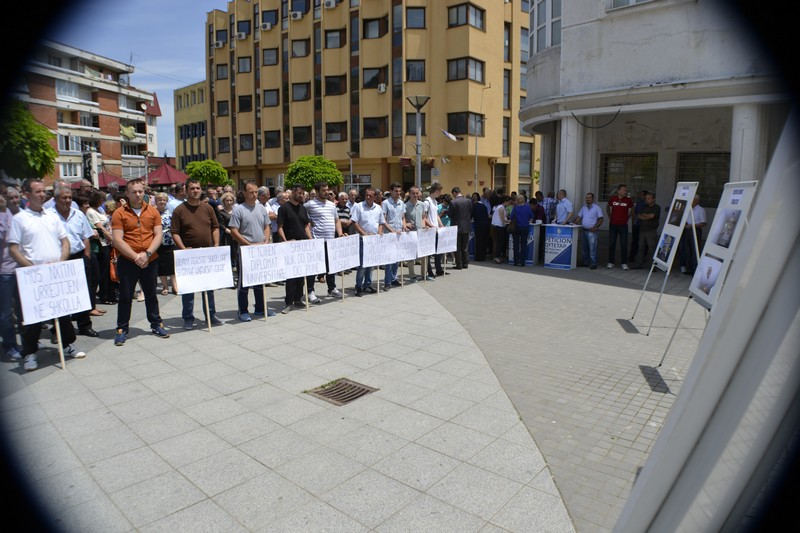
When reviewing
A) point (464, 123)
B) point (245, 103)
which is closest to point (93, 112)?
point (245, 103)

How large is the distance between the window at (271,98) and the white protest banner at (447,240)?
41802 mm

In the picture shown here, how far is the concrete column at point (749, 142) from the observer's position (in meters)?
12.2

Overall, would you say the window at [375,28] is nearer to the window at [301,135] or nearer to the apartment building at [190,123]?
the window at [301,135]

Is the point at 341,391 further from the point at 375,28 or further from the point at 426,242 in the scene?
the point at 375,28

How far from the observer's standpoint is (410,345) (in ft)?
24.5

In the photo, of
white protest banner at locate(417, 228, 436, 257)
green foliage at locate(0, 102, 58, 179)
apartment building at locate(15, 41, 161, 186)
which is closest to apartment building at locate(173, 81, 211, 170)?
apartment building at locate(15, 41, 161, 186)

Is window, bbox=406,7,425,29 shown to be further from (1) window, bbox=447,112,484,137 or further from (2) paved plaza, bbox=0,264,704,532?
(2) paved plaza, bbox=0,264,704,532

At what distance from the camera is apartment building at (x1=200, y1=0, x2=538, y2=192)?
38938 millimetres

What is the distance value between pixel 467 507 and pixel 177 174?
84.7 ft

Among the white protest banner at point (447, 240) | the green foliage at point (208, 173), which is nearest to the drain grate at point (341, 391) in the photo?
the white protest banner at point (447, 240)

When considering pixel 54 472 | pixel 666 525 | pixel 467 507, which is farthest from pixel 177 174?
pixel 666 525

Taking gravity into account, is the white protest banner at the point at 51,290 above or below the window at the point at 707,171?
below

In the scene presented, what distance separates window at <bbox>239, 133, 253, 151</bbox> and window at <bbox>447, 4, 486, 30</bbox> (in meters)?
24.7

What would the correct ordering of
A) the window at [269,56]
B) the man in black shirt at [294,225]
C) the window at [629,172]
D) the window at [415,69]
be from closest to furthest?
the man in black shirt at [294,225] < the window at [629,172] < the window at [415,69] < the window at [269,56]
